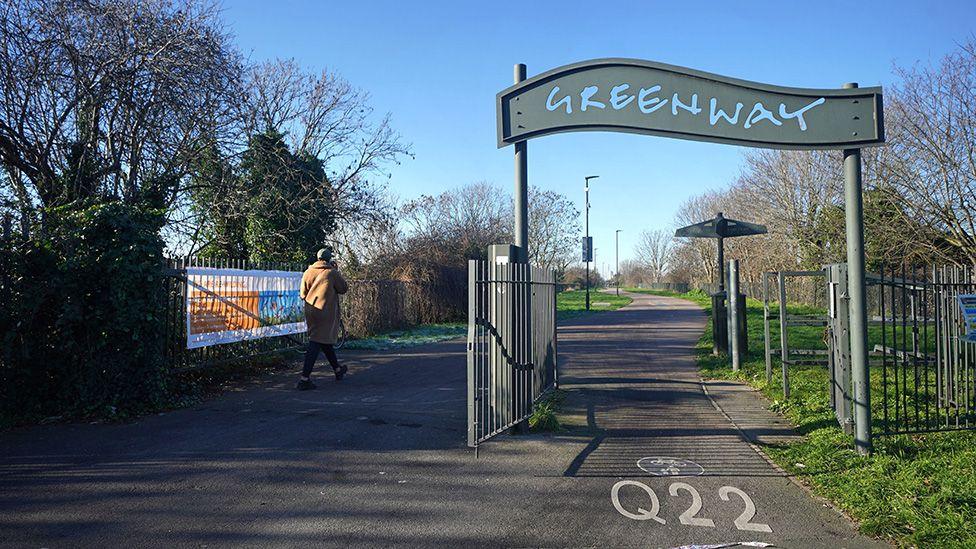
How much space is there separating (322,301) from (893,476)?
6859mm

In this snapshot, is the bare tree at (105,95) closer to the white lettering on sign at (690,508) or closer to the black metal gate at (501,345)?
the black metal gate at (501,345)

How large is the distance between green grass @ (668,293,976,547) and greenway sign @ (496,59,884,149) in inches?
106

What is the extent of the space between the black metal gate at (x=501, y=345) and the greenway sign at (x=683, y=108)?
1.58 metres

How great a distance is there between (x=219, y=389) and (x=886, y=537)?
7.49 m

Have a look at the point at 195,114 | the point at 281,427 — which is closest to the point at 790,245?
the point at 195,114

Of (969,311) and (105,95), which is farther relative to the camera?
(105,95)

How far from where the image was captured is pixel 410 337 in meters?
17.7

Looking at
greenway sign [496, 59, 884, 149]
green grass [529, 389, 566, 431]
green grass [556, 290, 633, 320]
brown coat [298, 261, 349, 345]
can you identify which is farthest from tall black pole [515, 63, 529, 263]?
green grass [556, 290, 633, 320]

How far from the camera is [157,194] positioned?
1227cm

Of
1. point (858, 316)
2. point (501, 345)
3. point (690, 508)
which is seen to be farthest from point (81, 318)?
point (858, 316)

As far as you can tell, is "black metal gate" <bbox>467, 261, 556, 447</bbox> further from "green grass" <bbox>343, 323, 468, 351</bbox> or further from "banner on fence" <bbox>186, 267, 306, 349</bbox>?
"green grass" <bbox>343, 323, 468, 351</bbox>

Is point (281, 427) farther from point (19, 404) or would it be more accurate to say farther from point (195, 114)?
point (195, 114)

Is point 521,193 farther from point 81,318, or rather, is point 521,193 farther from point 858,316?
point 81,318

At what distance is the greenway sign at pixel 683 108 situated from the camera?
19.8 ft
